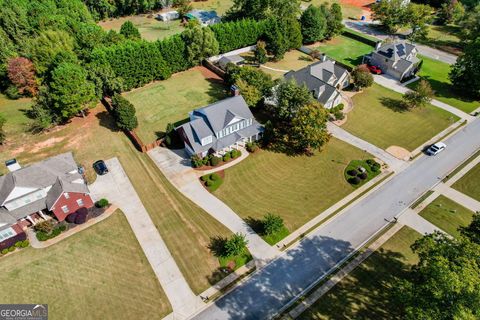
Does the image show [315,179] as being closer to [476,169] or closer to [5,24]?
[476,169]

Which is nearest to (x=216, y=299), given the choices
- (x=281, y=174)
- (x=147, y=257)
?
(x=147, y=257)

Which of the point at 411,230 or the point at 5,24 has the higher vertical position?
the point at 5,24

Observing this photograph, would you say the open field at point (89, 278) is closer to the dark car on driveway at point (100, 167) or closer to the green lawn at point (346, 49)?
the dark car on driveway at point (100, 167)

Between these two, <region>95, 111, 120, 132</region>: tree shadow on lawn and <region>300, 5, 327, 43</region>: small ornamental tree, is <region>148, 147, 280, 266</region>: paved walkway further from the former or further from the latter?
<region>300, 5, 327, 43</region>: small ornamental tree

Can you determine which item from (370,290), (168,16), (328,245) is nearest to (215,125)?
(328,245)

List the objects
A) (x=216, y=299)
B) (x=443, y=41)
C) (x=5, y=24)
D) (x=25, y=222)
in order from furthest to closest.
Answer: (x=443, y=41), (x=5, y=24), (x=25, y=222), (x=216, y=299)

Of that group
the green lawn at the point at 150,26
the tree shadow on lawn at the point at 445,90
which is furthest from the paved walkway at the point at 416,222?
the green lawn at the point at 150,26
